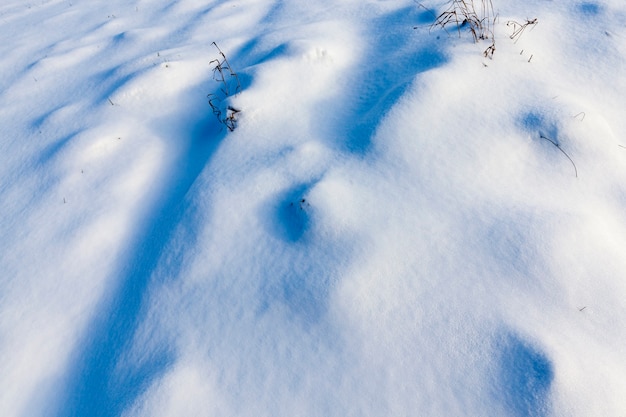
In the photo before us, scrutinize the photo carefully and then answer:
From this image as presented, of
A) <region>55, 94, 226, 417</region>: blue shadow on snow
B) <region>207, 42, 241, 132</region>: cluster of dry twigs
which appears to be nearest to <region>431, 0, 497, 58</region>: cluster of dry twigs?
<region>207, 42, 241, 132</region>: cluster of dry twigs

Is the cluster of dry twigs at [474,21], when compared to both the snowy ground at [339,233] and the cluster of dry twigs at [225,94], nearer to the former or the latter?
the snowy ground at [339,233]

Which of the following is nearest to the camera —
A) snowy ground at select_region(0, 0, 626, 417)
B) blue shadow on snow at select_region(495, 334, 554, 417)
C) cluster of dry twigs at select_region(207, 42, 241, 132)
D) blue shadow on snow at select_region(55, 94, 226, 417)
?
blue shadow on snow at select_region(495, 334, 554, 417)

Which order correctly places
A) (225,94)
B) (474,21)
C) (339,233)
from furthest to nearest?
(225,94) → (474,21) → (339,233)

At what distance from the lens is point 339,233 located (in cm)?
158

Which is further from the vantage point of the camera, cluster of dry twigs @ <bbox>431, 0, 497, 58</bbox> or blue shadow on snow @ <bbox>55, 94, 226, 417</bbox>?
cluster of dry twigs @ <bbox>431, 0, 497, 58</bbox>

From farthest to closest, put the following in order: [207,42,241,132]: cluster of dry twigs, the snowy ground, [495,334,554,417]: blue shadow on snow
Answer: [207,42,241,132]: cluster of dry twigs, the snowy ground, [495,334,554,417]: blue shadow on snow

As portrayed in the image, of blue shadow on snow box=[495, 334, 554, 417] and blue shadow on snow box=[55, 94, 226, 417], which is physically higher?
blue shadow on snow box=[55, 94, 226, 417]

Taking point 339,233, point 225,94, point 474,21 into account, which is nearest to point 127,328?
point 339,233

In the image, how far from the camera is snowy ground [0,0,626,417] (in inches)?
51.6

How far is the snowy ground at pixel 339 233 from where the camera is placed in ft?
4.30

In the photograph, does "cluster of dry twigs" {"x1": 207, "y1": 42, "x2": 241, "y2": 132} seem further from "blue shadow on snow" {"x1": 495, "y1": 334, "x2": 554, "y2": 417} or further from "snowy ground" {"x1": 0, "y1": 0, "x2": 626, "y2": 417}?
"blue shadow on snow" {"x1": 495, "y1": 334, "x2": 554, "y2": 417}

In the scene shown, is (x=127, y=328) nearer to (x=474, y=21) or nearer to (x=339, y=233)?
(x=339, y=233)

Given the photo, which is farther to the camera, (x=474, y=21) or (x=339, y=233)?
(x=474, y=21)

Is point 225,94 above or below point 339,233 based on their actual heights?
above
